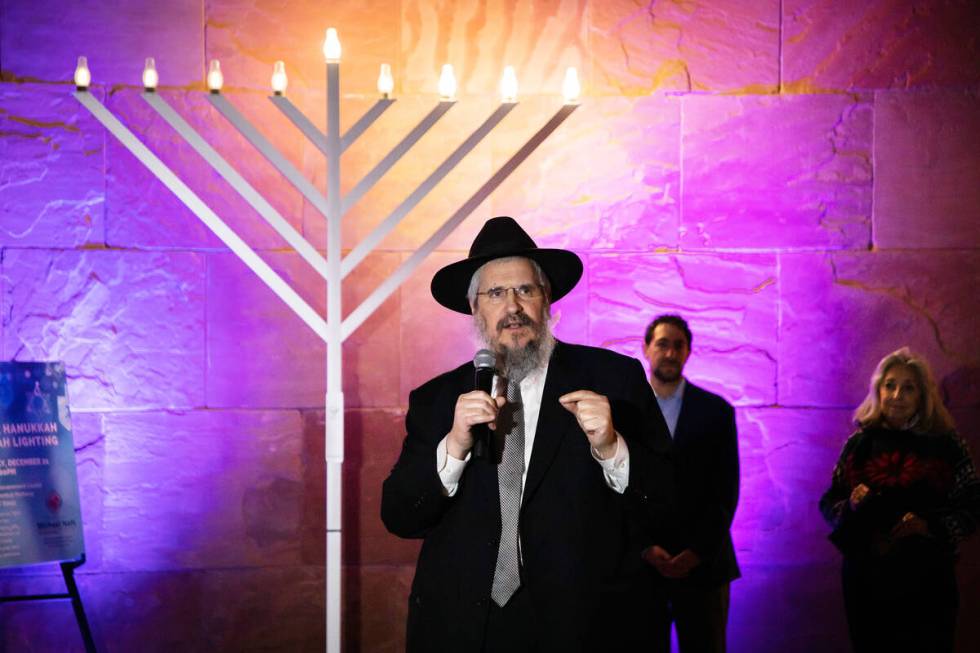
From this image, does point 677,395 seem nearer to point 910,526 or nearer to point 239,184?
point 910,526

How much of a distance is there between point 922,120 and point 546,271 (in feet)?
8.37

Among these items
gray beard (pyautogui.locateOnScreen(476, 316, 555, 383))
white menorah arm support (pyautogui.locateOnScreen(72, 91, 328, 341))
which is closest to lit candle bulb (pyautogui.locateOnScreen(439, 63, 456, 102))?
white menorah arm support (pyautogui.locateOnScreen(72, 91, 328, 341))

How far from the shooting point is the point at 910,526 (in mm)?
3111

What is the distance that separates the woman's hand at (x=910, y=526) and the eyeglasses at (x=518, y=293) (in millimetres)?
1692

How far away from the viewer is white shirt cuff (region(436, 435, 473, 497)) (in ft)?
6.79

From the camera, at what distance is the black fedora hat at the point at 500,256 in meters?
2.33

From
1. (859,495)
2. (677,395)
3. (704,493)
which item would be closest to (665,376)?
(677,395)

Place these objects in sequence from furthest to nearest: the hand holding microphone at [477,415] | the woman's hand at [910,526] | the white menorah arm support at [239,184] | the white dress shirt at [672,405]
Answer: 1. the white dress shirt at [672,405]
2. the white menorah arm support at [239,184]
3. the woman's hand at [910,526]
4. the hand holding microphone at [477,415]

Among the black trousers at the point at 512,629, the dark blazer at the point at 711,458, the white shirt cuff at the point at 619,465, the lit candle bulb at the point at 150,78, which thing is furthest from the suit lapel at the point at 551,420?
the lit candle bulb at the point at 150,78

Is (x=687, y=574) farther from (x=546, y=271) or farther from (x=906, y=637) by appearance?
(x=546, y=271)

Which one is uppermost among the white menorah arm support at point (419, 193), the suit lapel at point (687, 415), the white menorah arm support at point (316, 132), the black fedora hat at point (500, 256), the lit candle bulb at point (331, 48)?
the lit candle bulb at point (331, 48)

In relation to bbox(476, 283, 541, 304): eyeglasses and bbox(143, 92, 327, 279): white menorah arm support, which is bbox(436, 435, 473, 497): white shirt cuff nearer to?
bbox(476, 283, 541, 304): eyeglasses

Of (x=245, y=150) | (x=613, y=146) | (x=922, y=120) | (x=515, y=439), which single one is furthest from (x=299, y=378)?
(x=922, y=120)

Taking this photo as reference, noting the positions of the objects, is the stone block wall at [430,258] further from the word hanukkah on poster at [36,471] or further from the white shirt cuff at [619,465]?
the white shirt cuff at [619,465]
